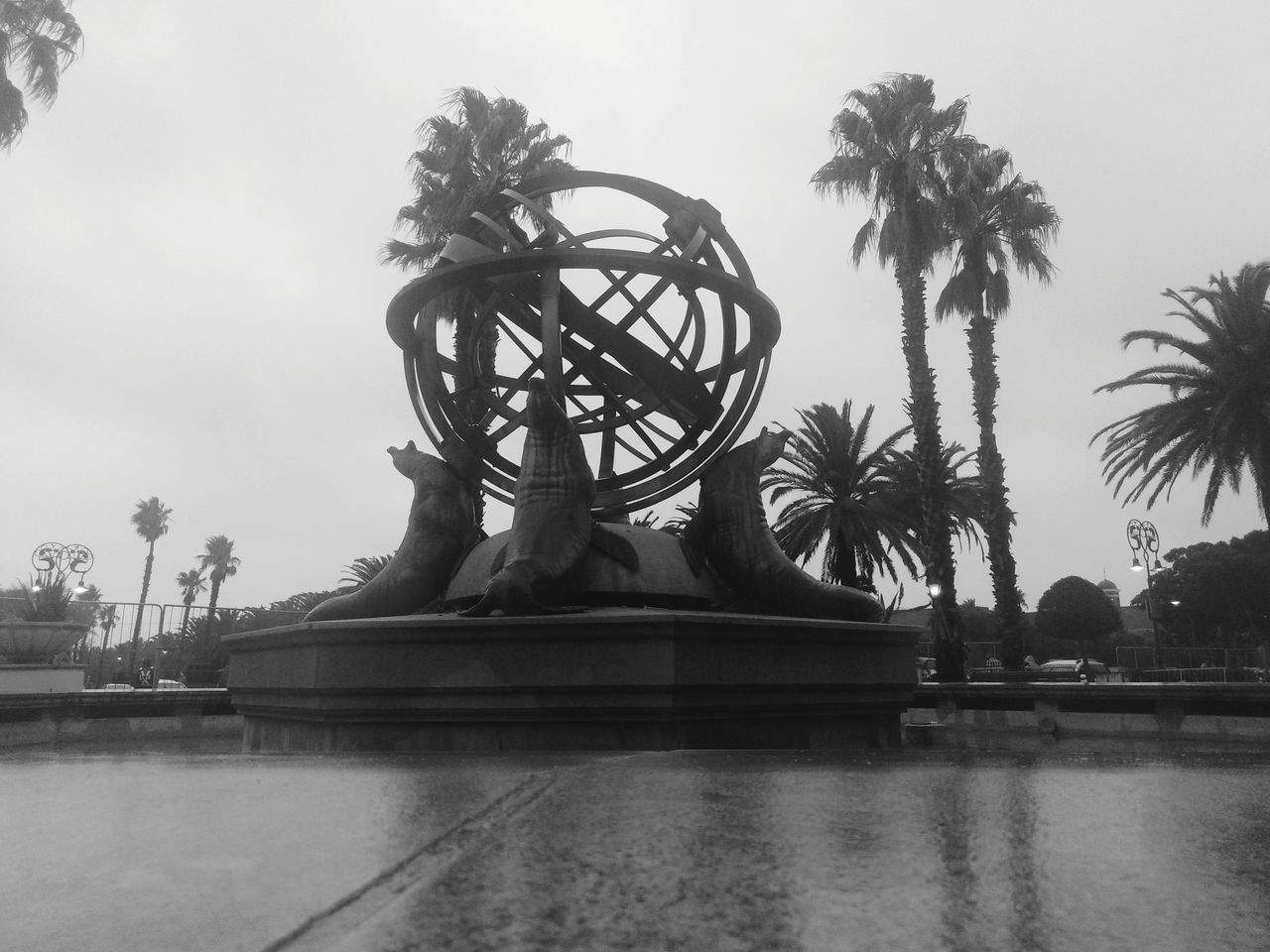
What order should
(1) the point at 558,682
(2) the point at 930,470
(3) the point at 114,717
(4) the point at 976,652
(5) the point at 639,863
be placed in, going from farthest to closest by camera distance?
(4) the point at 976,652, (2) the point at 930,470, (3) the point at 114,717, (1) the point at 558,682, (5) the point at 639,863

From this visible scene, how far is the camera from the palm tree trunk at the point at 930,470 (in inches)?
733

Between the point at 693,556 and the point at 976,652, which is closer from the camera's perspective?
the point at 693,556

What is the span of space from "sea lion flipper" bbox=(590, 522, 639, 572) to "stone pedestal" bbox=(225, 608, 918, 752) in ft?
3.29


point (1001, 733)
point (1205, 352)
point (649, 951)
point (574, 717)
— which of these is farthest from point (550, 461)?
point (1205, 352)

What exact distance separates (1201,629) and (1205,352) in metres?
25.3

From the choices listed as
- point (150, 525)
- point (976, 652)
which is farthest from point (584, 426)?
point (150, 525)

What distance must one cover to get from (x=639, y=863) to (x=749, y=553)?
15.8 ft

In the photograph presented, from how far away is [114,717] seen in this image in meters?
8.09

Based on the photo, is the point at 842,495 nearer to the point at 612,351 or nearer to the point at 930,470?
the point at 930,470

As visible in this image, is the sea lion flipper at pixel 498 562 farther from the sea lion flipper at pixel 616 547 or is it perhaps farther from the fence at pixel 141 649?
the fence at pixel 141 649

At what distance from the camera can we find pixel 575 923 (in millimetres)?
1021

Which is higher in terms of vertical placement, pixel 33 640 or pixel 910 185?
pixel 910 185

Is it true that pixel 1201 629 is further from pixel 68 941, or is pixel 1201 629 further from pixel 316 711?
pixel 68 941

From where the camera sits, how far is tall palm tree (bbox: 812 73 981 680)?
2072 centimetres
